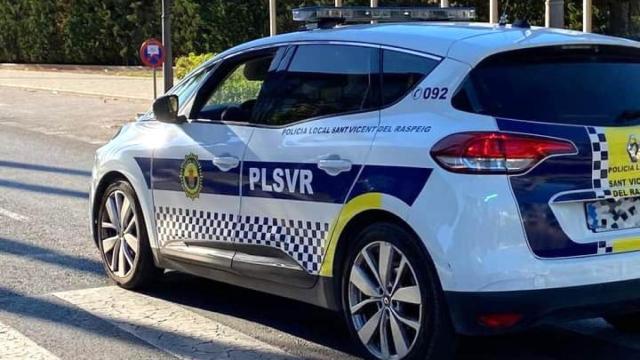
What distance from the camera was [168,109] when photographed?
607cm

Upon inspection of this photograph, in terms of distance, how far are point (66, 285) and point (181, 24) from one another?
1137 inches

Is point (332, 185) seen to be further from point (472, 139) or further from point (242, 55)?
point (242, 55)

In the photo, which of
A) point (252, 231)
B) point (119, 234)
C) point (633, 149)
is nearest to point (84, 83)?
point (119, 234)

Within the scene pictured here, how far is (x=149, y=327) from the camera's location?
5.68m

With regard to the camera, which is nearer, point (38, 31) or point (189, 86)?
point (189, 86)

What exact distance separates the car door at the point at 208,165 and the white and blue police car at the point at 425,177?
0.7 inches

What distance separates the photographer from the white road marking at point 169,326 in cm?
521

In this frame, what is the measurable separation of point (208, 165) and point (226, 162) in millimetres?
177

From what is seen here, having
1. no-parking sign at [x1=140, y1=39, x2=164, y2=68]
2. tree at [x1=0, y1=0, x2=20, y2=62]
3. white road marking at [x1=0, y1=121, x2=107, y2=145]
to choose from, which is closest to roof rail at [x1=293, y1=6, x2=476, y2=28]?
white road marking at [x1=0, y1=121, x2=107, y2=145]

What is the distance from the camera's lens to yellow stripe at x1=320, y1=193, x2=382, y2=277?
4633 mm

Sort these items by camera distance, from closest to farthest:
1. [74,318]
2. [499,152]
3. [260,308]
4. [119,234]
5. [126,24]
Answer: [499,152] < [74,318] < [260,308] < [119,234] < [126,24]

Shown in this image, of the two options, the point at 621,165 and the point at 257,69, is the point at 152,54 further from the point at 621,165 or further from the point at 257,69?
the point at 621,165

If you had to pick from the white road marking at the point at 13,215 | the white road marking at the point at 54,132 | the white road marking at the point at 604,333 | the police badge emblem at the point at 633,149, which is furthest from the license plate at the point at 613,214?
the white road marking at the point at 54,132

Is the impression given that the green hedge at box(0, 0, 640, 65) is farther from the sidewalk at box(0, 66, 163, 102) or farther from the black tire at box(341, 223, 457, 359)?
the black tire at box(341, 223, 457, 359)
